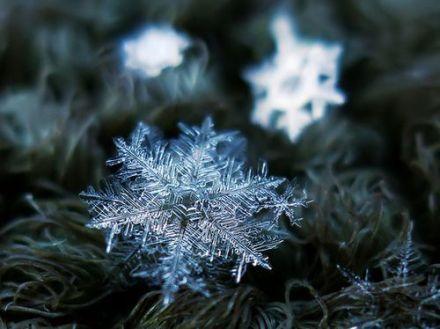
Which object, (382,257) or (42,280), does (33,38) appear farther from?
(382,257)

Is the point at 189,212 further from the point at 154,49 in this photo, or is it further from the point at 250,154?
the point at 154,49

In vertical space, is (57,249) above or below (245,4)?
below

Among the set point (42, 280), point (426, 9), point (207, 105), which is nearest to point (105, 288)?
point (42, 280)

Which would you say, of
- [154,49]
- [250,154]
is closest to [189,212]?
[250,154]

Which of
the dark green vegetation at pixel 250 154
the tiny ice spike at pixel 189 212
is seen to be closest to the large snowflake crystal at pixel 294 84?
the dark green vegetation at pixel 250 154

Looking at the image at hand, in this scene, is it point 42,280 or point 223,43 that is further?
point 223,43

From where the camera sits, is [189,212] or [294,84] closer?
[189,212]
